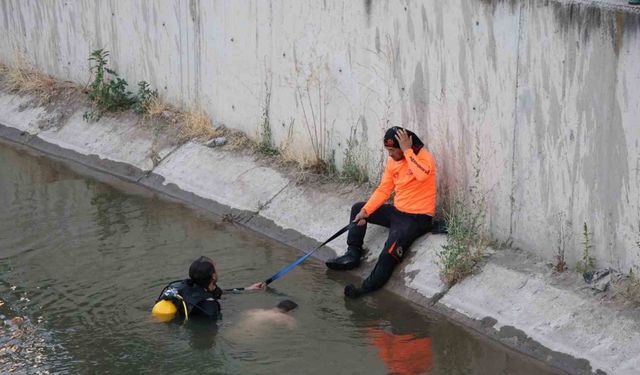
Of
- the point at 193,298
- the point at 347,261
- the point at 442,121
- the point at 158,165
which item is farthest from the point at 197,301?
the point at 158,165

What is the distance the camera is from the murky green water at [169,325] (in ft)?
28.5

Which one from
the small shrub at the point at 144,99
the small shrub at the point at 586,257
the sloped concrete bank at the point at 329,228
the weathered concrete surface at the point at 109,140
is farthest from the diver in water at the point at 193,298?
the small shrub at the point at 144,99

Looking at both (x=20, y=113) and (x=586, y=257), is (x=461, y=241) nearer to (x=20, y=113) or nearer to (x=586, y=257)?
(x=586, y=257)

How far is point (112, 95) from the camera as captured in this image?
1514 cm

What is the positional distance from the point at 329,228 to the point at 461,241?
182 centimetres

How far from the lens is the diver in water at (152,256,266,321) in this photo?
30.5 feet

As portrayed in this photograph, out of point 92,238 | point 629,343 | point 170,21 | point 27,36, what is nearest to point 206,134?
point 170,21

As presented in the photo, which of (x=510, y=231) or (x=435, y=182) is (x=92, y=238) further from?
(x=510, y=231)

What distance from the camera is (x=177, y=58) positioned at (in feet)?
47.6

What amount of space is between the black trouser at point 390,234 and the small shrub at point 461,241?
0.31 meters

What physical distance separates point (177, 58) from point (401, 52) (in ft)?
14.3

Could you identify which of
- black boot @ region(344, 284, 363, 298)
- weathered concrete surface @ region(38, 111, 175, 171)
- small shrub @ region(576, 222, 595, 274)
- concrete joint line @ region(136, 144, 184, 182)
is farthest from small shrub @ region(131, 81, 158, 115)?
small shrub @ region(576, 222, 595, 274)

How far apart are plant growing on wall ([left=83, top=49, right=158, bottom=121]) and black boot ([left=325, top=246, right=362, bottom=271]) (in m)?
5.13

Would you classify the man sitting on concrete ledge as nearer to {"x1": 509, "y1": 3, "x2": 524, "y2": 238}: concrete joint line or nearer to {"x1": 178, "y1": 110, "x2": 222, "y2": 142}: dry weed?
{"x1": 509, "y1": 3, "x2": 524, "y2": 238}: concrete joint line
